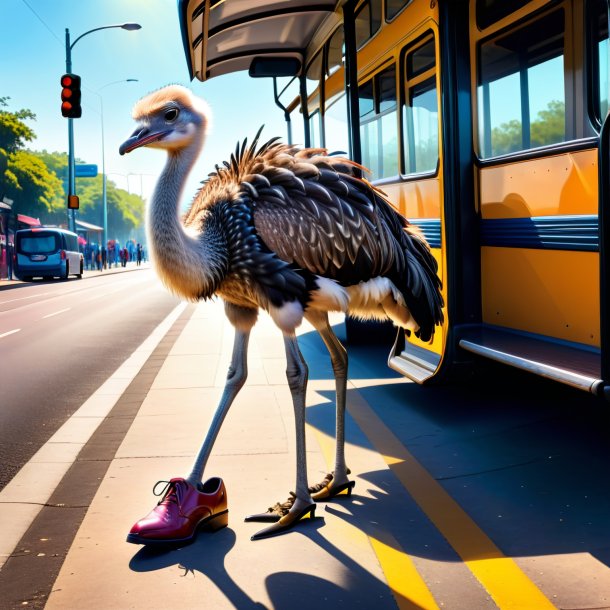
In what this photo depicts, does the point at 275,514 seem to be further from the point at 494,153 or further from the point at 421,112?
the point at 421,112

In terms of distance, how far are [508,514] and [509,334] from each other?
70.7 inches

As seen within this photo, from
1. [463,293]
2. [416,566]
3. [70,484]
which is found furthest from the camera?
[463,293]

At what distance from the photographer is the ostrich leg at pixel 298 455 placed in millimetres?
A: 4207

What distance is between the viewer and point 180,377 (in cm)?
922

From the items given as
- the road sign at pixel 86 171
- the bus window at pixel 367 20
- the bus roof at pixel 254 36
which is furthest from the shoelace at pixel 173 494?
the road sign at pixel 86 171

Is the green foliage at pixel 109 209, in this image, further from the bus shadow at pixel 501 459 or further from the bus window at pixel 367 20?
the bus shadow at pixel 501 459

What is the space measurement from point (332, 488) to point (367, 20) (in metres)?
5.21

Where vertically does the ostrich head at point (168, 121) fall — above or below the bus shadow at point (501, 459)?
above

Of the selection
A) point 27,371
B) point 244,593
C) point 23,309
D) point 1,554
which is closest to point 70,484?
point 1,554

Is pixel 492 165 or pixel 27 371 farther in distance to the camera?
pixel 27 371

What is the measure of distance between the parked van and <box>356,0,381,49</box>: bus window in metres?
32.4

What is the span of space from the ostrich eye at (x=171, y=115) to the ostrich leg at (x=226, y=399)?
1.13 meters

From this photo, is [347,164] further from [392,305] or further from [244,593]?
[244,593]

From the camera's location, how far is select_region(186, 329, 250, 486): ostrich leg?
14.2 feet
